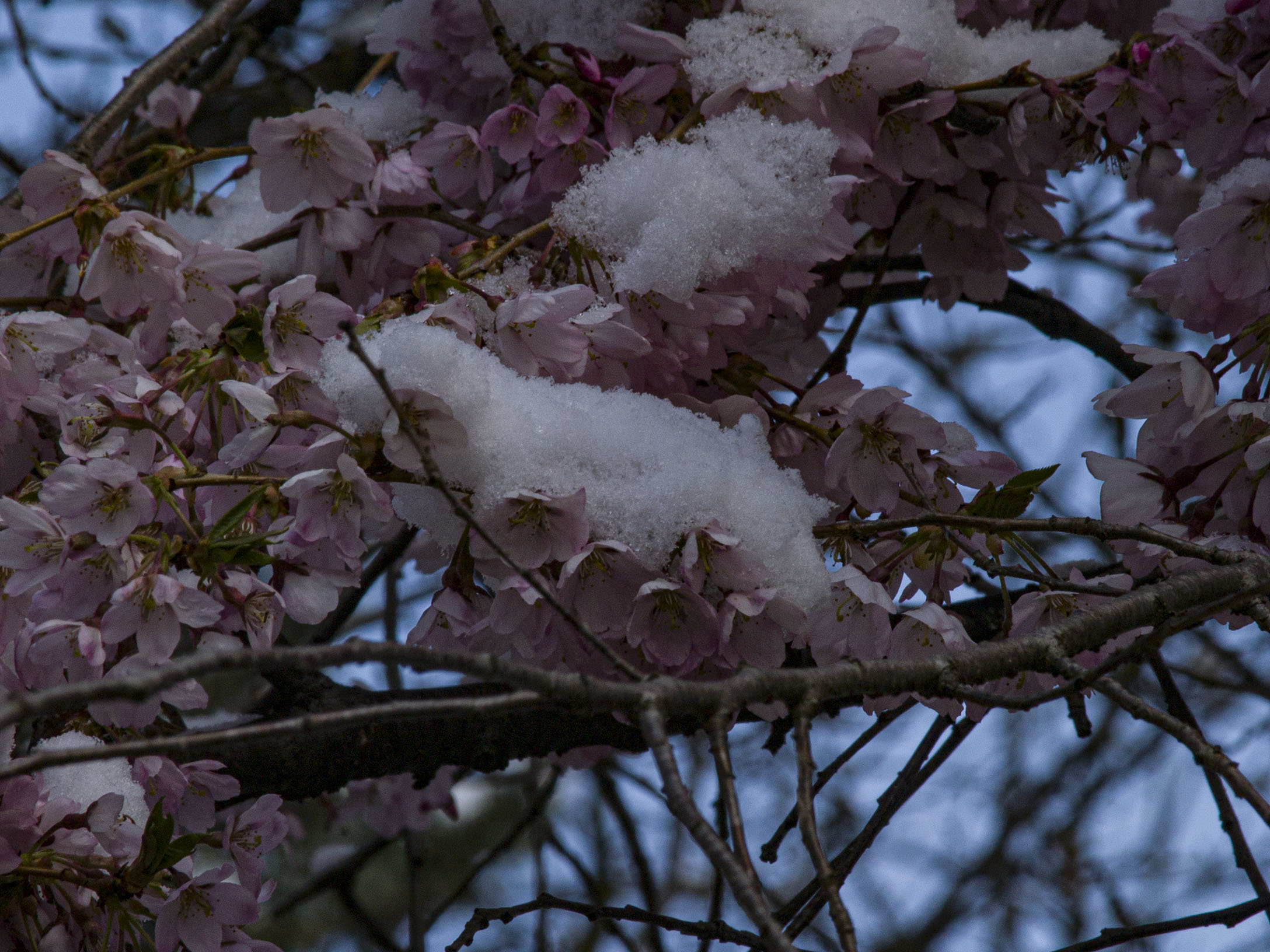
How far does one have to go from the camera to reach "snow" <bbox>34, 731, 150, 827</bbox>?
1.14 meters

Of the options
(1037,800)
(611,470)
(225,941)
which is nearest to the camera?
(611,470)

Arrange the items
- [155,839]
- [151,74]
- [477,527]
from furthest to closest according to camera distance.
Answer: [151,74], [155,839], [477,527]

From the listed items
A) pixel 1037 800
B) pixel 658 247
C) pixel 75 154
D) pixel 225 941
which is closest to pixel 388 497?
pixel 658 247

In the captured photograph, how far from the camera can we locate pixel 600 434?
104 cm

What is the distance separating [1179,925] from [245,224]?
4.80 feet

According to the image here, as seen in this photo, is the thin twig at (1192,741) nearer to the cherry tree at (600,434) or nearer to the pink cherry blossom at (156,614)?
the cherry tree at (600,434)

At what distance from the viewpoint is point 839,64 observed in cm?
123

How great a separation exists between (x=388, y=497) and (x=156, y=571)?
219 millimetres

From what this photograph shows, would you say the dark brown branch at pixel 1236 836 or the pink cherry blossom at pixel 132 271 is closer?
the dark brown branch at pixel 1236 836

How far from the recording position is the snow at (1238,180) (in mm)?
1166

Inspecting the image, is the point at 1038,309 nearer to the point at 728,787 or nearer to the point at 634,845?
the point at 634,845

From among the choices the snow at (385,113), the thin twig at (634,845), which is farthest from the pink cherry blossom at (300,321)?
the thin twig at (634,845)

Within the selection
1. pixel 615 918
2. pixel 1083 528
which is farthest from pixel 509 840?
pixel 1083 528

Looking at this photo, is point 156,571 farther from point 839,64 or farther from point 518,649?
point 839,64
